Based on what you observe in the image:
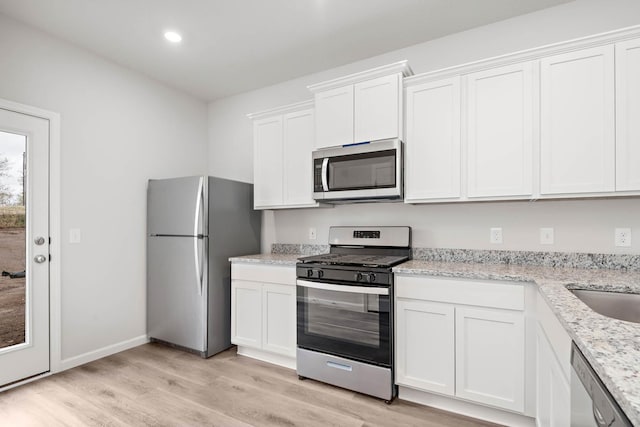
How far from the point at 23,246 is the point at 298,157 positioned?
2.27 metres

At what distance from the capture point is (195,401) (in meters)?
2.33

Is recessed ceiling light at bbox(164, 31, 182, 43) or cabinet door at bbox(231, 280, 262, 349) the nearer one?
recessed ceiling light at bbox(164, 31, 182, 43)

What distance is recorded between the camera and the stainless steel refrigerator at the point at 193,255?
121 inches

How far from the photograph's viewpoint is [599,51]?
6.53 ft

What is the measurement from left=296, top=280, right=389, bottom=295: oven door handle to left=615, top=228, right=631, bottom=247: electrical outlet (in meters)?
1.51

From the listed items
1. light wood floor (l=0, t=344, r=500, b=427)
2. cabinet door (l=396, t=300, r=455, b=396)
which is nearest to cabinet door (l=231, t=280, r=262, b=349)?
light wood floor (l=0, t=344, r=500, b=427)

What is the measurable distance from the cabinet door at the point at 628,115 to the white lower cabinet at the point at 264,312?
88.8 inches

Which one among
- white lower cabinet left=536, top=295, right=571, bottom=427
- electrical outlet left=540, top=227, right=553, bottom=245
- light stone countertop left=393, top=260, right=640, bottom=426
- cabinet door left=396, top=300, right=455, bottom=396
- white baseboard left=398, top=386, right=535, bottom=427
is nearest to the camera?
light stone countertop left=393, top=260, right=640, bottom=426

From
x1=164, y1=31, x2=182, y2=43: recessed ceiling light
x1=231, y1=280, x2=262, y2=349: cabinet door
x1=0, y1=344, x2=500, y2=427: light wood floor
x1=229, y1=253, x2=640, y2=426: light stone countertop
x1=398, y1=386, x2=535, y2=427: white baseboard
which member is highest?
x1=164, y1=31, x2=182, y2=43: recessed ceiling light

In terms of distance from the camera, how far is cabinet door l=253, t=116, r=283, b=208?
3229mm

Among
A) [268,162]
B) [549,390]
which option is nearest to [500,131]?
[549,390]

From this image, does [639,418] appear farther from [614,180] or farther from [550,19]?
[550,19]

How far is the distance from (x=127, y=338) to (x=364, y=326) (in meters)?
2.42

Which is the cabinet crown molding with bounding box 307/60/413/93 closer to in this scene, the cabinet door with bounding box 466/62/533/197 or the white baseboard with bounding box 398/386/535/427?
the cabinet door with bounding box 466/62/533/197
